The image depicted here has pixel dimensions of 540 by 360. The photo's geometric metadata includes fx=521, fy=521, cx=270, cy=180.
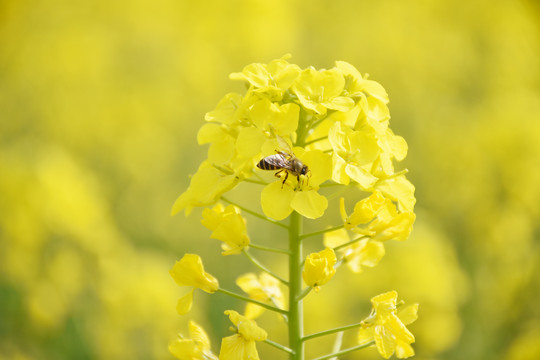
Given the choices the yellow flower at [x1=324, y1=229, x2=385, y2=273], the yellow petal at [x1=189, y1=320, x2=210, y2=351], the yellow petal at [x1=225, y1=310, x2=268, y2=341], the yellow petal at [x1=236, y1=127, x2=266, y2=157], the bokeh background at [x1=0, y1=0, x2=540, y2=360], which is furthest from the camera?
the bokeh background at [x1=0, y1=0, x2=540, y2=360]

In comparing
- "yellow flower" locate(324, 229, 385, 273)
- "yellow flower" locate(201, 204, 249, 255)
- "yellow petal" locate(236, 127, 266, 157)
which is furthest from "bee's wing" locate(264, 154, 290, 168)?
"yellow flower" locate(324, 229, 385, 273)

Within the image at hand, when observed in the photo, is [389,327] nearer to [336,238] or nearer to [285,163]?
[336,238]

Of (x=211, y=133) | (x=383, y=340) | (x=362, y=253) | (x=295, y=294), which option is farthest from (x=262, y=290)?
(x=211, y=133)

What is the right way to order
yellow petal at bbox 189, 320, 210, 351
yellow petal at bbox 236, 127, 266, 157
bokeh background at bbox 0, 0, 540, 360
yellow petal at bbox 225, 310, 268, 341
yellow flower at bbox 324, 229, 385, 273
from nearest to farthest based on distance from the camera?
yellow petal at bbox 225, 310, 268, 341 → yellow petal at bbox 236, 127, 266, 157 → yellow petal at bbox 189, 320, 210, 351 → yellow flower at bbox 324, 229, 385, 273 → bokeh background at bbox 0, 0, 540, 360

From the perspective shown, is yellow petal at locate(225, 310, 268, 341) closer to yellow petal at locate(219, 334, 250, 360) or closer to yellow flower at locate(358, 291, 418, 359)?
yellow petal at locate(219, 334, 250, 360)

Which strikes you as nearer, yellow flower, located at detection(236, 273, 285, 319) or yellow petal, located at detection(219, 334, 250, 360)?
yellow petal, located at detection(219, 334, 250, 360)

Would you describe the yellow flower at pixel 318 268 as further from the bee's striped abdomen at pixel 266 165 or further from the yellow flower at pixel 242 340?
the bee's striped abdomen at pixel 266 165
